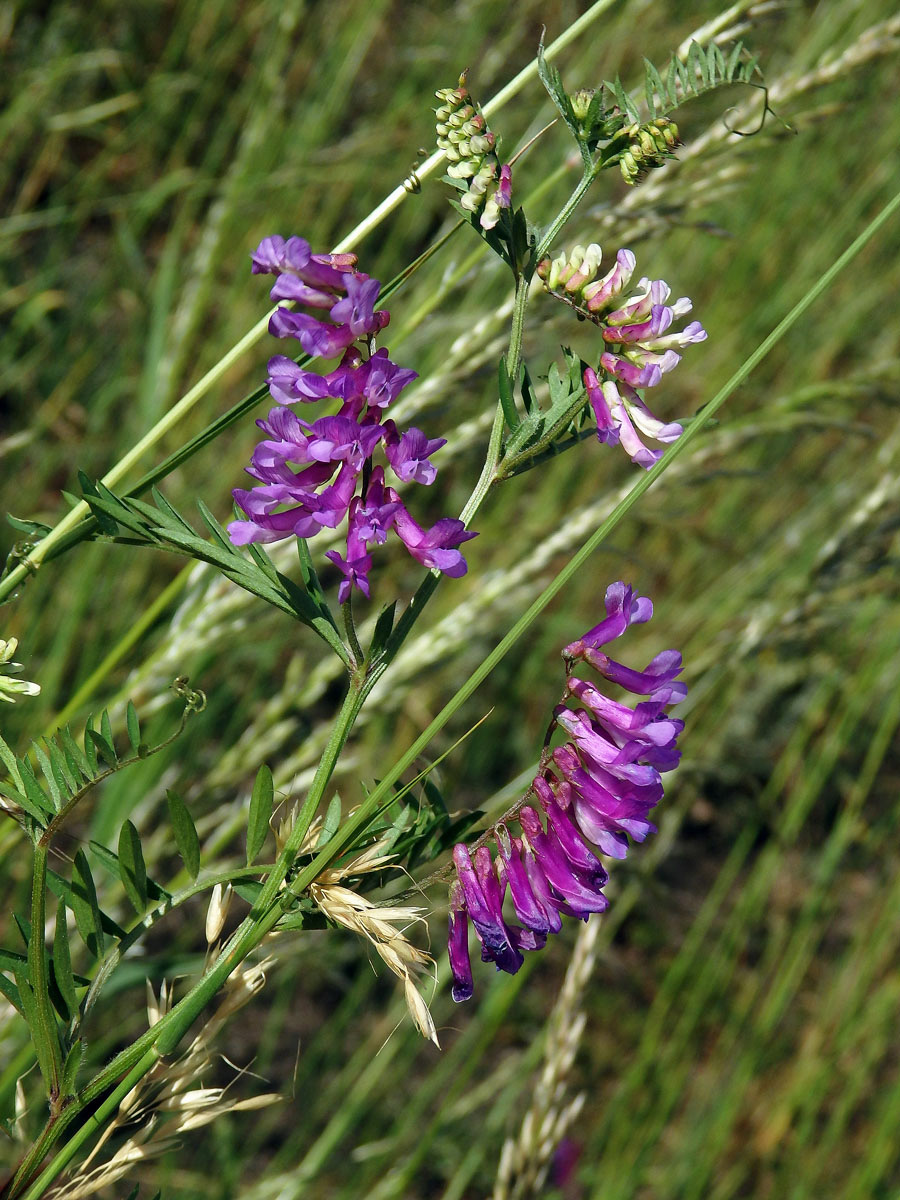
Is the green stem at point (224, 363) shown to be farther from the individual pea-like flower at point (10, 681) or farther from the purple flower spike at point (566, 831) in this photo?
the purple flower spike at point (566, 831)

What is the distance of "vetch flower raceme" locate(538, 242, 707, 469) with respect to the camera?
76cm

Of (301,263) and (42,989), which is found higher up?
(301,263)

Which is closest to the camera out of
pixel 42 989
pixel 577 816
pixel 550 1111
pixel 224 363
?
pixel 42 989

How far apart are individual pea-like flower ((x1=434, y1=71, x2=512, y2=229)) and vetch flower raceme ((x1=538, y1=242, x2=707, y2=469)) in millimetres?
95

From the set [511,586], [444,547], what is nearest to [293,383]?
[444,547]

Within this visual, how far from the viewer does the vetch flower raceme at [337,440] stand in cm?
70

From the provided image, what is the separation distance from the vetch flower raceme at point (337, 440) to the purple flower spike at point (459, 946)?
25 centimetres

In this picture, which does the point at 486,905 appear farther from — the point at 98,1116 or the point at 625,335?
the point at 625,335

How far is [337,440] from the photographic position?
2.33 feet

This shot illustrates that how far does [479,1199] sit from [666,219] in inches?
84.6

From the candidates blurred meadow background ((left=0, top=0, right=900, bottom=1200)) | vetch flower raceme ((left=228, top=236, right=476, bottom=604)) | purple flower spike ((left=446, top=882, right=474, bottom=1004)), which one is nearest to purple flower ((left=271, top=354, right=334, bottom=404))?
vetch flower raceme ((left=228, top=236, right=476, bottom=604))

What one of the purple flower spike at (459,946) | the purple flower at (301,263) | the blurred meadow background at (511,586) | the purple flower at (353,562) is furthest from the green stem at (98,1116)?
the purple flower at (301,263)

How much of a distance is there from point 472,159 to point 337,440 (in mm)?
228

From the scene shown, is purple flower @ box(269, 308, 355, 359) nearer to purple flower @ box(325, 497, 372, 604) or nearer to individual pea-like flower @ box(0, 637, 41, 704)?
purple flower @ box(325, 497, 372, 604)
